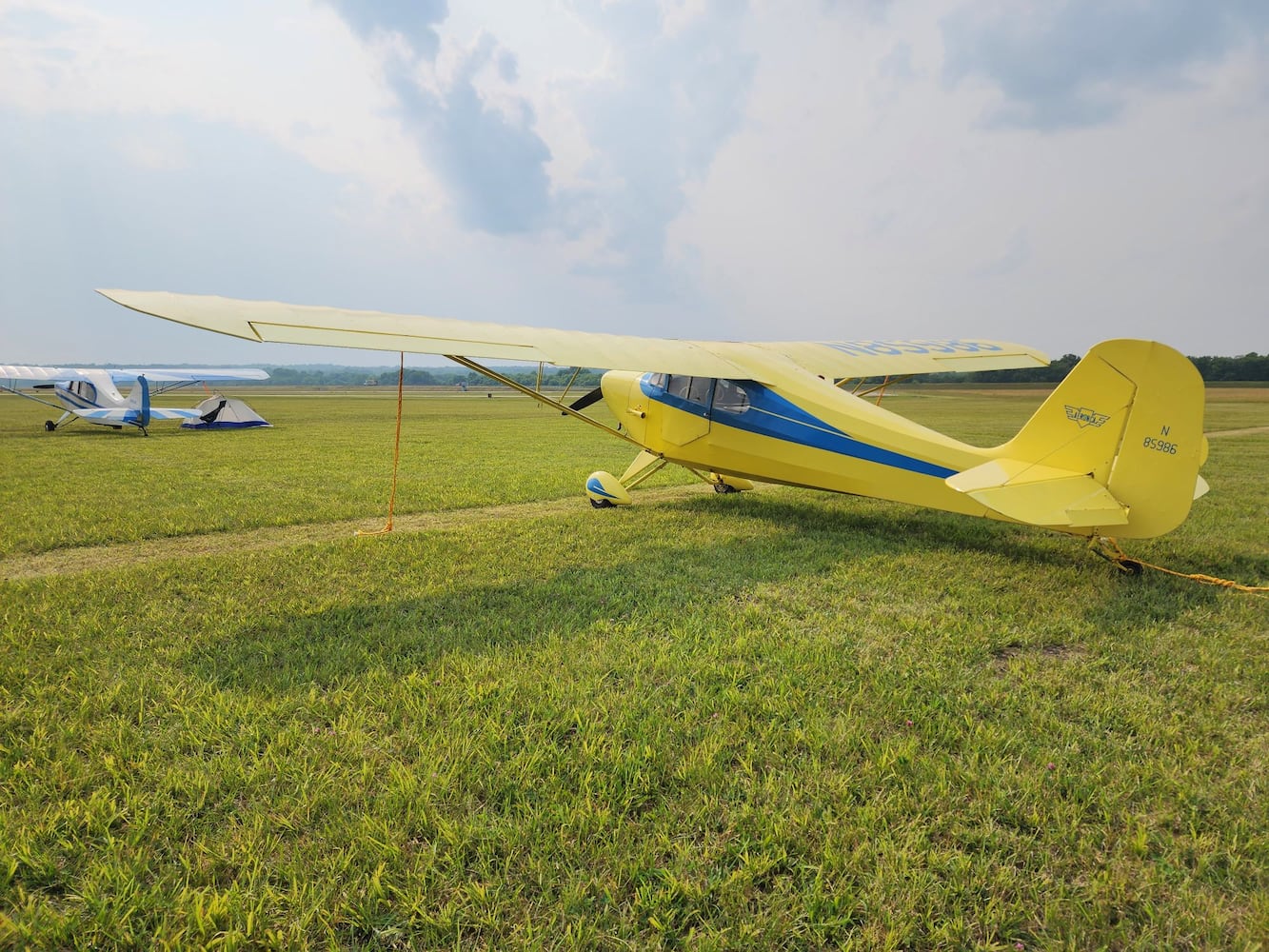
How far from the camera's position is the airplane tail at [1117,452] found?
414cm

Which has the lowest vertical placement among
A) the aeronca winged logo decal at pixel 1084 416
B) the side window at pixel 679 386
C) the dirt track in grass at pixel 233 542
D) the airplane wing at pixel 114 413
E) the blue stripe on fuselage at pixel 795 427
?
the dirt track in grass at pixel 233 542

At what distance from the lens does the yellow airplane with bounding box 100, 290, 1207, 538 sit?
4230mm

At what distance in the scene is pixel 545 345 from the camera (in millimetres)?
6133

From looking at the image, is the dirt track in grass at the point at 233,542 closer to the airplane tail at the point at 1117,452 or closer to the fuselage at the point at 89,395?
the airplane tail at the point at 1117,452

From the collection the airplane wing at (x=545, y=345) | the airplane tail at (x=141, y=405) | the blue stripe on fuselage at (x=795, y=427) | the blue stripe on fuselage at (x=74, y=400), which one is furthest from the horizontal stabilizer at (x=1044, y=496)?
the blue stripe on fuselage at (x=74, y=400)

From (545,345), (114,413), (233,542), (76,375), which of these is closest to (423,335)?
(545,345)

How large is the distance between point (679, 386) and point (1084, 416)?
439 cm

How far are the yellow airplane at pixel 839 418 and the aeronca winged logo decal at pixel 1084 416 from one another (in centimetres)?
1

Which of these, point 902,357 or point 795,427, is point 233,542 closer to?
point 795,427

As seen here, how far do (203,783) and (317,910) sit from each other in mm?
955

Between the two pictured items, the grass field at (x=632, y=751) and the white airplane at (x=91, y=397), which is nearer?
the grass field at (x=632, y=751)

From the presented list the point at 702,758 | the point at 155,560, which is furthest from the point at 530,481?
the point at 702,758

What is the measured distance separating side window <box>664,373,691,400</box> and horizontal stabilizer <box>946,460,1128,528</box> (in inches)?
145

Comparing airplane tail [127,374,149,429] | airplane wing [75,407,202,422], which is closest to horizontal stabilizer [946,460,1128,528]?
airplane tail [127,374,149,429]
